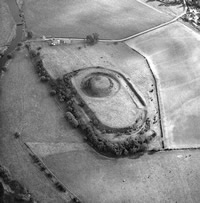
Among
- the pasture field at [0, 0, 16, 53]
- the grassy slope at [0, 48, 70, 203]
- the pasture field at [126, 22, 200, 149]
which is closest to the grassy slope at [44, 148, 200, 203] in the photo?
the grassy slope at [0, 48, 70, 203]

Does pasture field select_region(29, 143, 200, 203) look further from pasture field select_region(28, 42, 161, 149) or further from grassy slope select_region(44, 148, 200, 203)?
pasture field select_region(28, 42, 161, 149)

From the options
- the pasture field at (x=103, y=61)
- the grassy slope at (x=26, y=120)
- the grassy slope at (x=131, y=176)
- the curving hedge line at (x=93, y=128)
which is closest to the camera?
the grassy slope at (x=131, y=176)

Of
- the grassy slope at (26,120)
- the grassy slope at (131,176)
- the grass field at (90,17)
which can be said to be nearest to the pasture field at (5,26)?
the grass field at (90,17)

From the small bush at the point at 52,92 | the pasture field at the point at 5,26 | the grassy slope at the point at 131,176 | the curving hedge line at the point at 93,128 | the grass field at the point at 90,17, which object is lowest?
the grassy slope at the point at 131,176

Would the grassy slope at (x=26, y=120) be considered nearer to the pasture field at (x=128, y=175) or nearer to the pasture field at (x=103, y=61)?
the pasture field at (x=128, y=175)

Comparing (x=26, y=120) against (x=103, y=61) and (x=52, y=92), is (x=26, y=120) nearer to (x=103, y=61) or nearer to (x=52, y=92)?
(x=52, y=92)

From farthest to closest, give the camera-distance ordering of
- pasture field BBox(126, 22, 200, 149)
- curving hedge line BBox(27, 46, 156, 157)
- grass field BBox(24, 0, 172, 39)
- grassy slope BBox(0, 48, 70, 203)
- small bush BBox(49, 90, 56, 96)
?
grass field BBox(24, 0, 172, 39) < small bush BBox(49, 90, 56, 96) < pasture field BBox(126, 22, 200, 149) < curving hedge line BBox(27, 46, 156, 157) < grassy slope BBox(0, 48, 70, 203)

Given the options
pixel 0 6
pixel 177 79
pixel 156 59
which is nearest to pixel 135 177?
pixel 177 79
